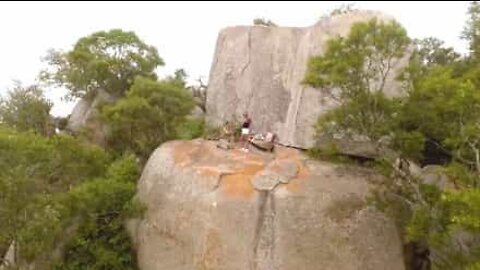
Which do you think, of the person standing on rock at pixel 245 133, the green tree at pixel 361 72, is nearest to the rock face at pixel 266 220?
the person standing on rock at pixel 245 133

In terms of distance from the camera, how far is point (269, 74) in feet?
74.5

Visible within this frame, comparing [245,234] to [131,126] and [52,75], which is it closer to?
[131,126]

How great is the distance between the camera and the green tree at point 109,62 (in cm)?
2697

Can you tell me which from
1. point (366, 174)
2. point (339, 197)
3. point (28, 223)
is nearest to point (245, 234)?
point (339, 197)

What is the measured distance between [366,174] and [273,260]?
11.9ft

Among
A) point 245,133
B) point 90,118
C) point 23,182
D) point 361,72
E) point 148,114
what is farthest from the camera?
point 90,118

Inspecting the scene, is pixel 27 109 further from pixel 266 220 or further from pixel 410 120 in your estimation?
pixel 410 120

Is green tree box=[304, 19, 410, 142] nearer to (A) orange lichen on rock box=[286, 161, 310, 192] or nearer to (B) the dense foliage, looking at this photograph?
(B) the dense foliage

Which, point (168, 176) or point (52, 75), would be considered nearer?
point (168, 176)

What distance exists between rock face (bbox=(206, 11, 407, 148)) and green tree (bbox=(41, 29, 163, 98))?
4.65 m

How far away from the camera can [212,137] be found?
20.5 m

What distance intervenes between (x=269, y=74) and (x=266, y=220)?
23.4 feet

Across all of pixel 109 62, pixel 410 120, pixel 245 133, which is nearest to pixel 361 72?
pixel 410 120

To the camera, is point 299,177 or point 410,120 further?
point 299,177
